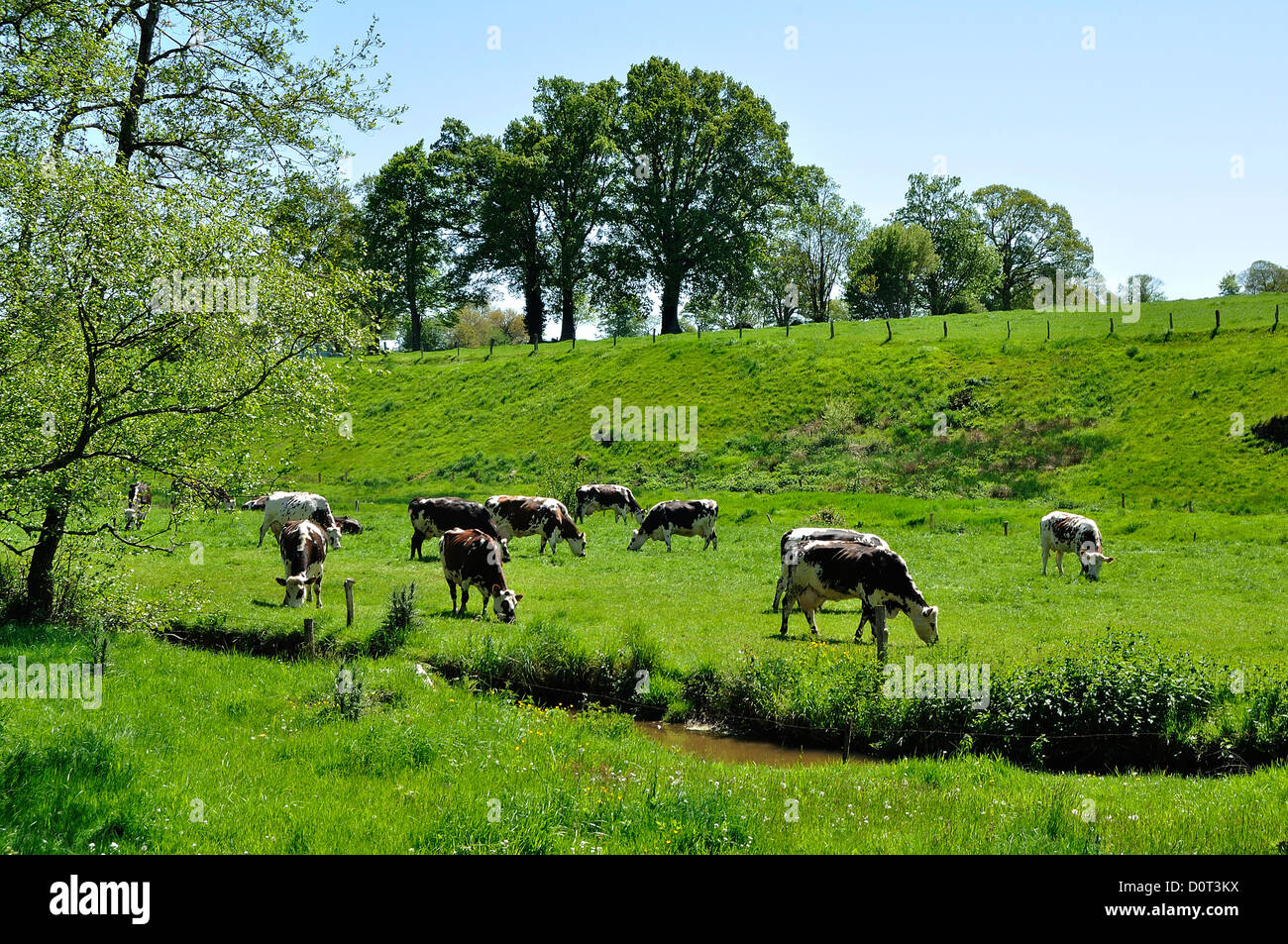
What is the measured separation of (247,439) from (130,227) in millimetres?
4389

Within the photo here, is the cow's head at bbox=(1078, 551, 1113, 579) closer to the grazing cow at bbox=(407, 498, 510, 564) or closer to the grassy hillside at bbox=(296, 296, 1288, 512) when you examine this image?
the grassy hillside at bbox=(296, 296, 1288, 512)

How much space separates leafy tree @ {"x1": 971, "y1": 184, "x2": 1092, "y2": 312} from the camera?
85.8 m

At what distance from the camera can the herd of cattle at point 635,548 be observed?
16109mm

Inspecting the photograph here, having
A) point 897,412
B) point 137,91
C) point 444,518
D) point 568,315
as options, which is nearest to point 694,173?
point 568,315

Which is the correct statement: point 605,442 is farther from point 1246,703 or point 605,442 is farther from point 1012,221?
point 1012,221

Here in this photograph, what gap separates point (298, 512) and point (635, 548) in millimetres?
11739

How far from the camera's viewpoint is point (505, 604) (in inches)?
686

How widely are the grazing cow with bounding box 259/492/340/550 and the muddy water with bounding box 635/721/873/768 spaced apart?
57.5ft

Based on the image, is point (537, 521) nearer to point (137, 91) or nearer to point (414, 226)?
point (137, 91)

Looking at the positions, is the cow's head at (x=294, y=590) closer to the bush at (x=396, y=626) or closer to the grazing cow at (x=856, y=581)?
the bush at (x=396, y=626)

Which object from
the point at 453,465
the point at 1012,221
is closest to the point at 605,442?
the point at 453,465

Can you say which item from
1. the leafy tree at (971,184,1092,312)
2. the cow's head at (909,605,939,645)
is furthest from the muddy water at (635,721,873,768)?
the leafy tree at (971,184,1092,312)

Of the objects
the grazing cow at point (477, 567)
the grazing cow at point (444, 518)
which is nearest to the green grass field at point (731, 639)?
the grazing cow at point (477, 567)

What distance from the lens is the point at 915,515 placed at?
1278 inches
